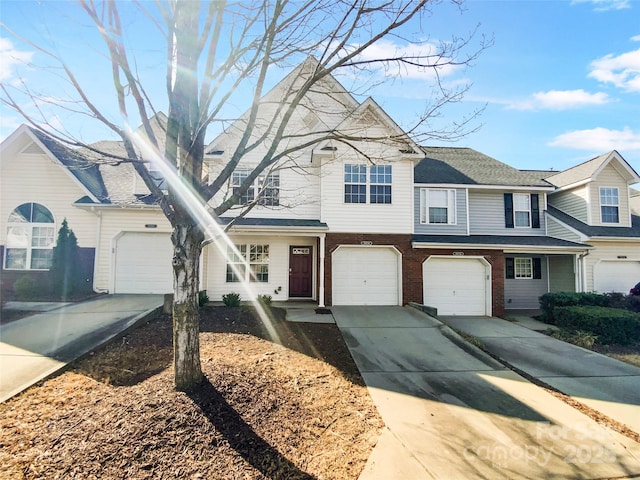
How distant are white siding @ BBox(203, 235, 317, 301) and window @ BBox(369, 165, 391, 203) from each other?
10.2 feet

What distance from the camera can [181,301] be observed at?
4426 mm

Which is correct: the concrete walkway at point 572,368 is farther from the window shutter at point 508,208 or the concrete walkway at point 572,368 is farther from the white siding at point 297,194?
the white siding at point 297,194

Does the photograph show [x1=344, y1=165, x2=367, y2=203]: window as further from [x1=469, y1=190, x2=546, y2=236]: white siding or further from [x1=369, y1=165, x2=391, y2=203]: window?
[x1=469, y1=190, x2=546, y2=236]: white siding

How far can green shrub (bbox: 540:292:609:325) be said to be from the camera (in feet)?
40.4

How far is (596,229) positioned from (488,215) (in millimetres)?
4949

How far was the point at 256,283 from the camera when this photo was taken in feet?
42.9

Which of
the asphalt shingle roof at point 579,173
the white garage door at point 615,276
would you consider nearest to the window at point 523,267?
the white garage door at point 615,276

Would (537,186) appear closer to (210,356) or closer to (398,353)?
(398,353)

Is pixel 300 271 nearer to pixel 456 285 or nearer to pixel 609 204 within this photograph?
pixel 456 285

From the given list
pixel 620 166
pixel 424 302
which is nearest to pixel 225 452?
pixel 424 302

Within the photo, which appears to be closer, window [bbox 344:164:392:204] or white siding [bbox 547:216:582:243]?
window [bbox 344:164:392:204]

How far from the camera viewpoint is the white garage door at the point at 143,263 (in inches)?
494

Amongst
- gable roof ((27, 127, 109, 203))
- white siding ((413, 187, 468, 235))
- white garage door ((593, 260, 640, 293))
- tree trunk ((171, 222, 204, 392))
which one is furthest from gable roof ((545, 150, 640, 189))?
gable roof ((27, 127, 109, 203))

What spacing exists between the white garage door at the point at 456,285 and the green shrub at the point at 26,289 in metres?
14.3
